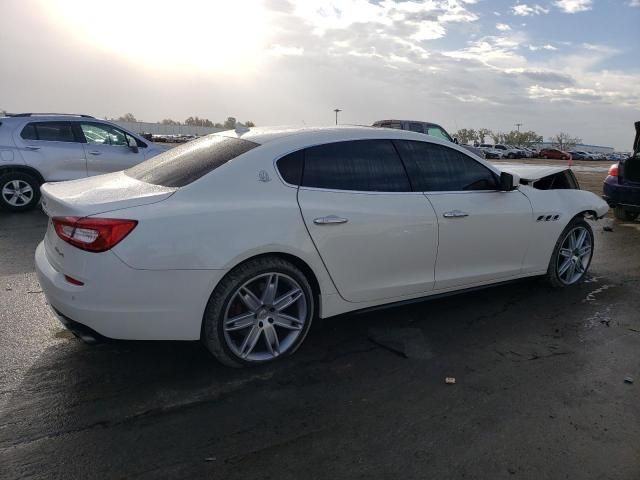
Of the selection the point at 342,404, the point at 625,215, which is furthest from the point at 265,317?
the point at 625,215

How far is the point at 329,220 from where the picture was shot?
3.58m

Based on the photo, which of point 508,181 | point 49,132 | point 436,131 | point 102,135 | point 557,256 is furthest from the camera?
point 436,131

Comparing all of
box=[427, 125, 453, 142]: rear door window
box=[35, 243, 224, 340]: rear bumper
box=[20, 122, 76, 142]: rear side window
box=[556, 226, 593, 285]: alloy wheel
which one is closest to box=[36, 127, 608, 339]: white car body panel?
box=[35, 243, 224, 340]: rear bumper

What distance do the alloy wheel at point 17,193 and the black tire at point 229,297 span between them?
24.0 feet

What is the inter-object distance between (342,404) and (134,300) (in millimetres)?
1352

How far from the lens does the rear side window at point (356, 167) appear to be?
3.72 m

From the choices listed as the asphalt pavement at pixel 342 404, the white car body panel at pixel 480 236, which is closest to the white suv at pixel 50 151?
the asphalt pavement at pixel 342 404

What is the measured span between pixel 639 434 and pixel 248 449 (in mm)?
2140

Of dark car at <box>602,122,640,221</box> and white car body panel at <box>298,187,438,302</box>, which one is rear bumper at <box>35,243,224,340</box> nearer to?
white car body panel at <box>298,187,438,302</box>

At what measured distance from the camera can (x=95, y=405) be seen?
299 centimetres

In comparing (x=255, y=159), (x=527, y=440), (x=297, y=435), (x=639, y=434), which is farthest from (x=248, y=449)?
(x=639, y=434)

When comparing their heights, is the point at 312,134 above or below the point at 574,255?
above

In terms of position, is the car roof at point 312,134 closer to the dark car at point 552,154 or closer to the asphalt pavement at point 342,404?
the asphalt pavement at point 342,404

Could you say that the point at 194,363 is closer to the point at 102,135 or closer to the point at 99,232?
the point at 99,232
